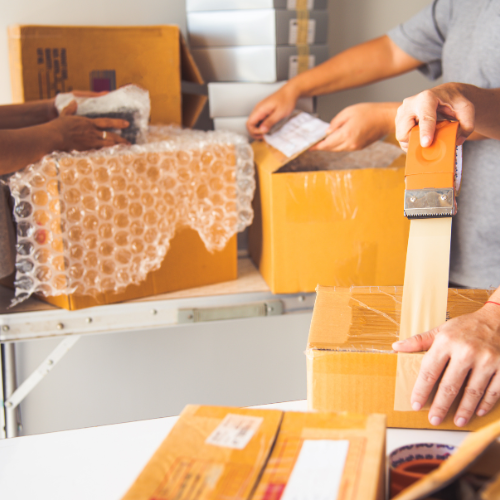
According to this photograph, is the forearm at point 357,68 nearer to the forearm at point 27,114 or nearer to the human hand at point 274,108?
the human hand at point 274,108

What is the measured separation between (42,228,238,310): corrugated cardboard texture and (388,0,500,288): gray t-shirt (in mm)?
583

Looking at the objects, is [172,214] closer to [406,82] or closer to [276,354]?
[276,354]

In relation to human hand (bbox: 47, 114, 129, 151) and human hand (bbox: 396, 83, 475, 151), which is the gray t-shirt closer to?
human hand (bbox: 396, 83, 475, 151)

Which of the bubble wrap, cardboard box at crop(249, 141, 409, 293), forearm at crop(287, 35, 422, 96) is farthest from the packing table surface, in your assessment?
forearm at crop(287, 35, 422, 96)

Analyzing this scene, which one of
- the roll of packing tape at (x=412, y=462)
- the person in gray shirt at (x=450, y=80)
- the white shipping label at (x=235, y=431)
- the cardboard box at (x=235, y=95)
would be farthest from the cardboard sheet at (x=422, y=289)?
the cardboard box at (x=235, y=95)

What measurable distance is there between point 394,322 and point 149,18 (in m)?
1.28

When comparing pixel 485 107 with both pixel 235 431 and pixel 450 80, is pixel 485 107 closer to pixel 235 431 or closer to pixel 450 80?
pixel 450 80

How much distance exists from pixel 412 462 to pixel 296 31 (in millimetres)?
1232

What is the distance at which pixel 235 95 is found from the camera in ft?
4.75

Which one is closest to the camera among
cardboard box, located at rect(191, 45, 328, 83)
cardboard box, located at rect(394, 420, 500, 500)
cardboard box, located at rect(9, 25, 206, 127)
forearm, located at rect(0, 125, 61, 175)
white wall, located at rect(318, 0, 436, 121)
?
cardboard box, located at rect(394, 420, 500, 500)

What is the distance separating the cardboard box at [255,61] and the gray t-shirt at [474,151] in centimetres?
31

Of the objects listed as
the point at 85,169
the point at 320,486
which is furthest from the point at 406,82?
the point at 320,486

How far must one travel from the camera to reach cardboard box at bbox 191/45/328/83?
1.42 metres

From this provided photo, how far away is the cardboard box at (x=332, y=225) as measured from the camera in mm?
1231
